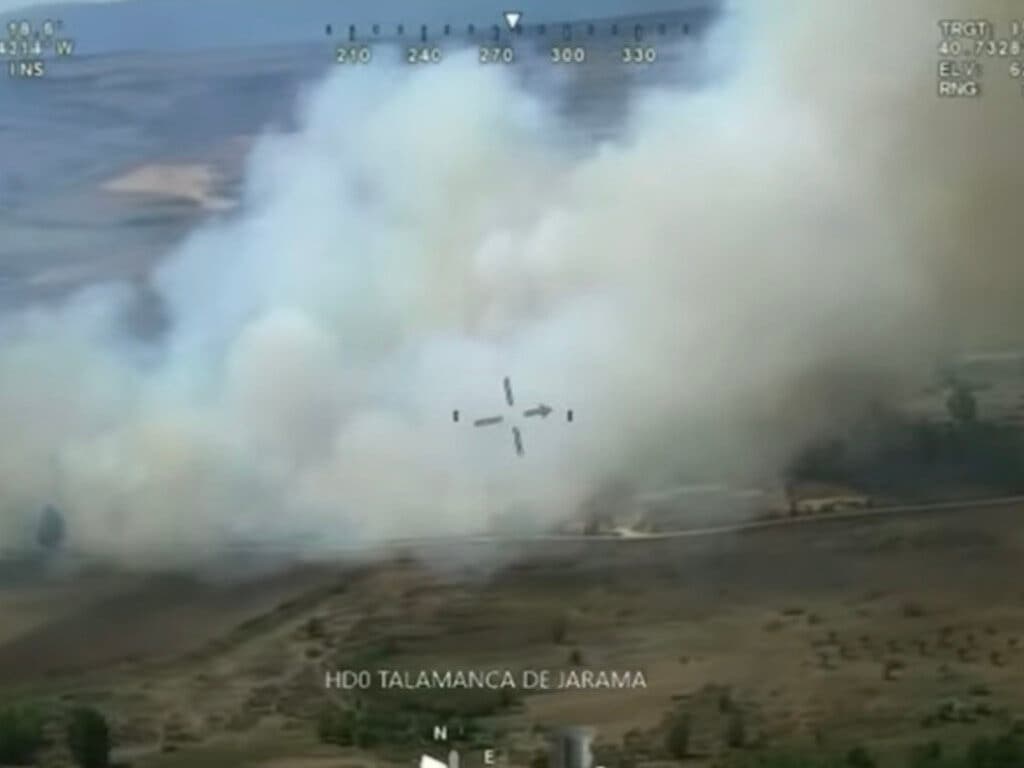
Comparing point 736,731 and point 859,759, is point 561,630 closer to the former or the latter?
point 736,731

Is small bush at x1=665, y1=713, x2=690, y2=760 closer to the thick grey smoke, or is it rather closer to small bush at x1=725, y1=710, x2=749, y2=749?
small bush at x1=725, y1=710, x2=749, y2=749

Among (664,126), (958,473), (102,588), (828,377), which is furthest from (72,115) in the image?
(958,473)

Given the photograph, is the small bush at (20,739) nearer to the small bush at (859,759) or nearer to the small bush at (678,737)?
the small bush at (678,737)

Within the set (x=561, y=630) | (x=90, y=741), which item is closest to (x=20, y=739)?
(x=90, y=741)

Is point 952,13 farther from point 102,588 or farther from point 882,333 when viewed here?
point 102,588

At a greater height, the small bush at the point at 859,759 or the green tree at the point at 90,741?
the green tree at the point at 90,741
